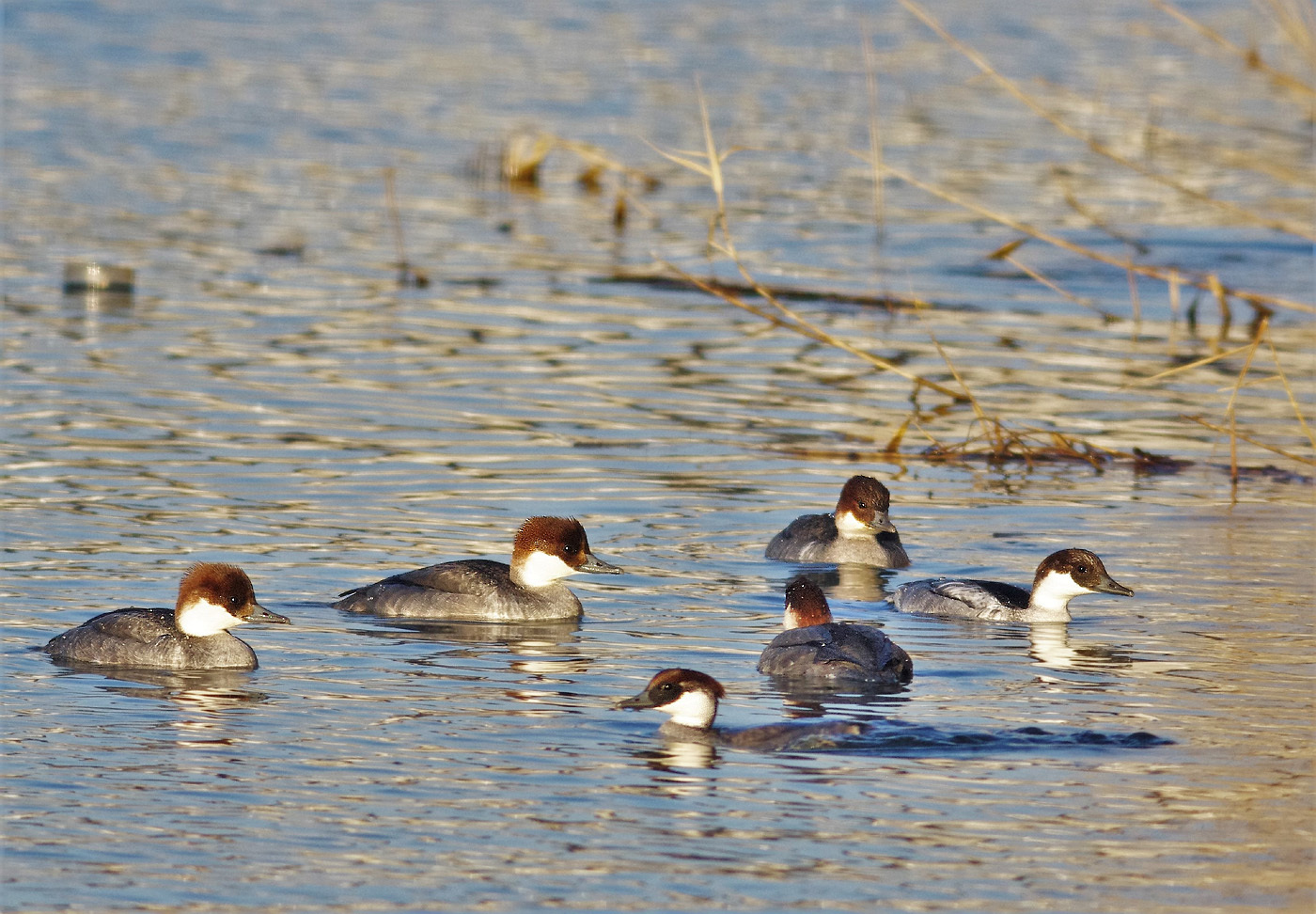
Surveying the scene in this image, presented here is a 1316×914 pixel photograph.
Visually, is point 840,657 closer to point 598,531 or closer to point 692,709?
point 692,709

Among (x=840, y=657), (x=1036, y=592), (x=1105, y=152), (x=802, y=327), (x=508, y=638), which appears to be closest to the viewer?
(x=1105, y=152)

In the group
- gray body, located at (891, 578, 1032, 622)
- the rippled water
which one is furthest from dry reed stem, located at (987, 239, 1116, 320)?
gray body, located at (891, 578, 1032, 622)

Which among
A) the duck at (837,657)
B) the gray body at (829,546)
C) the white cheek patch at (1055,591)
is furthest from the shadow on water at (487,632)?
the white cheek patch at (1055,591)

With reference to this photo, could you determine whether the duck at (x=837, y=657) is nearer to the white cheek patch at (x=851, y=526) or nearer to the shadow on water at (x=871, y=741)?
the shadow on water at (x=871, y=741)

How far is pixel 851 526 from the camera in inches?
570

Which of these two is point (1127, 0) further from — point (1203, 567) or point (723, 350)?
point (1203, 567)

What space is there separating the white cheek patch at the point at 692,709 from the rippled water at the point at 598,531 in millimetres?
226

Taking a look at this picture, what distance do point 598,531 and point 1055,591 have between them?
3.57m

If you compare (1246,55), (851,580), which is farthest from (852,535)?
(1246,55)

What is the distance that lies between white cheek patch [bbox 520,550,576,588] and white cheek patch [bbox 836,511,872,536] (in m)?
2.38

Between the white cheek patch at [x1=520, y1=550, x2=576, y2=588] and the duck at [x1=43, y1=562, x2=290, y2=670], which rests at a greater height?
the white cheek patch at [x1=520, y1=550, x2=576, y2=588]

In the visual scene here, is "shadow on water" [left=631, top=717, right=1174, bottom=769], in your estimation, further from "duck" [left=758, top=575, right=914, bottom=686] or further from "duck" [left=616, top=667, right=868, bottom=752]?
"duck" [left=758, top=575, right=914, bottom=686]

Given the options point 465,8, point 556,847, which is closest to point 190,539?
point 556,847

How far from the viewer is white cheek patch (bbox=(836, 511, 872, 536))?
14.5 meters
